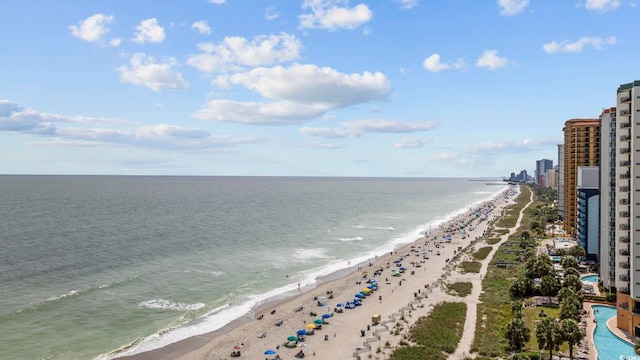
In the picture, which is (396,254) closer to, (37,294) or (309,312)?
(309,312)

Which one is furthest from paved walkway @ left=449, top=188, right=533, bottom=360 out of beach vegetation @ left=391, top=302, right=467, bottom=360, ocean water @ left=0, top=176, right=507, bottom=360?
ocean water @ left=0, top=176, right=507, bottom=360

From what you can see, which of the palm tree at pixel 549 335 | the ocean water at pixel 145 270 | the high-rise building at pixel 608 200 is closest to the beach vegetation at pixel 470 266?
the ocean water at pixel 145 270

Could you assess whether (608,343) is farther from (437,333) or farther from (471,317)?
(437,333)

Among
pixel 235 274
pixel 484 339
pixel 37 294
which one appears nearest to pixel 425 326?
pixel 484 339

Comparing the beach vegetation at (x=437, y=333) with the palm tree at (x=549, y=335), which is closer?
the palm tree at (x=549, y=335)

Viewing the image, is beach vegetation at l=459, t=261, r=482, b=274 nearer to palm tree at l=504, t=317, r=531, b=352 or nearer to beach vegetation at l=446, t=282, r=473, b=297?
beach vegetation at l=446, t=282, r=473, b=297

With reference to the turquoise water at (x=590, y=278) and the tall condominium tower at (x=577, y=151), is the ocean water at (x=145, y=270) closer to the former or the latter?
the tall condominium tower at (x=577, y=151)

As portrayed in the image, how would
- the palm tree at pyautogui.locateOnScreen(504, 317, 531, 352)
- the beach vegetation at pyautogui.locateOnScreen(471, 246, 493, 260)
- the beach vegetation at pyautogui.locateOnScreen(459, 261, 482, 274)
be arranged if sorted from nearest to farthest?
the palm tree at pyautogui.locateOnScreen(504, 317, 531, 352) < the beach vegetation at pyautogui.locateOnScreen(459, 261, 482, 274) < the beach vegetation at pyautogui.locateOnScreen(471, 246, 493, 260)
